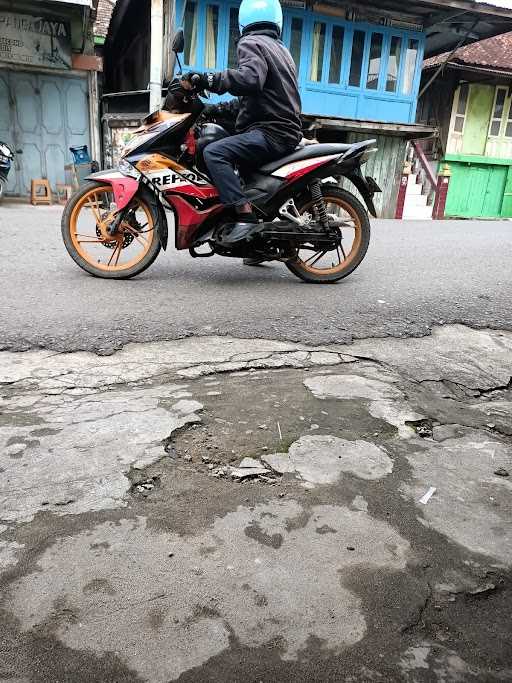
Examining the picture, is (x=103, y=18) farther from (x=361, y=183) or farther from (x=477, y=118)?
(x=361, y=183)

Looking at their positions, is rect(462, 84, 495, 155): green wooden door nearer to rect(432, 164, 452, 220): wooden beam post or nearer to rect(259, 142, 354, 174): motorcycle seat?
rect(432, 164, 452, 220): wooden beam post

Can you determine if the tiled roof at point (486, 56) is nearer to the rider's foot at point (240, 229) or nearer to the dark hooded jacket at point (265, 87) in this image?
the dark hooded jacket at point (265, 87)

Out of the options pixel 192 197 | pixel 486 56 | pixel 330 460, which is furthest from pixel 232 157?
pixel 486 56

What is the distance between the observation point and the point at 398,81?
14195 mm

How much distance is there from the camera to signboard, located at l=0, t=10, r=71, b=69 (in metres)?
11.0

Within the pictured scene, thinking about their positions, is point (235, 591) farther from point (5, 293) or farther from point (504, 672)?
point (5, 293)

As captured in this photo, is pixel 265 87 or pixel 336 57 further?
pixel 336 57

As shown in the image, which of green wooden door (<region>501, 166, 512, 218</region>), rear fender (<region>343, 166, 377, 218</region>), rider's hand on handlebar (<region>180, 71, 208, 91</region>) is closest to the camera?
rider's hand on handlebar (<region>180, 71, 208, 91</region>)

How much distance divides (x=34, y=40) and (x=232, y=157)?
10.1 metres

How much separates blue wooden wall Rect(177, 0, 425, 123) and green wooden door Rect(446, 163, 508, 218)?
5.77 metres

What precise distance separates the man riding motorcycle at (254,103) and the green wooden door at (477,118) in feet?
58.6

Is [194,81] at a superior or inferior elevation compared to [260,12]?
inferior

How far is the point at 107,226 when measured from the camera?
3.88 m

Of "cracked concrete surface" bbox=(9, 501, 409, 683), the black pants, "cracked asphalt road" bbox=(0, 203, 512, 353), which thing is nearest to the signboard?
"cracked asphalt road" bbox=(0, 203, 512, 353)
